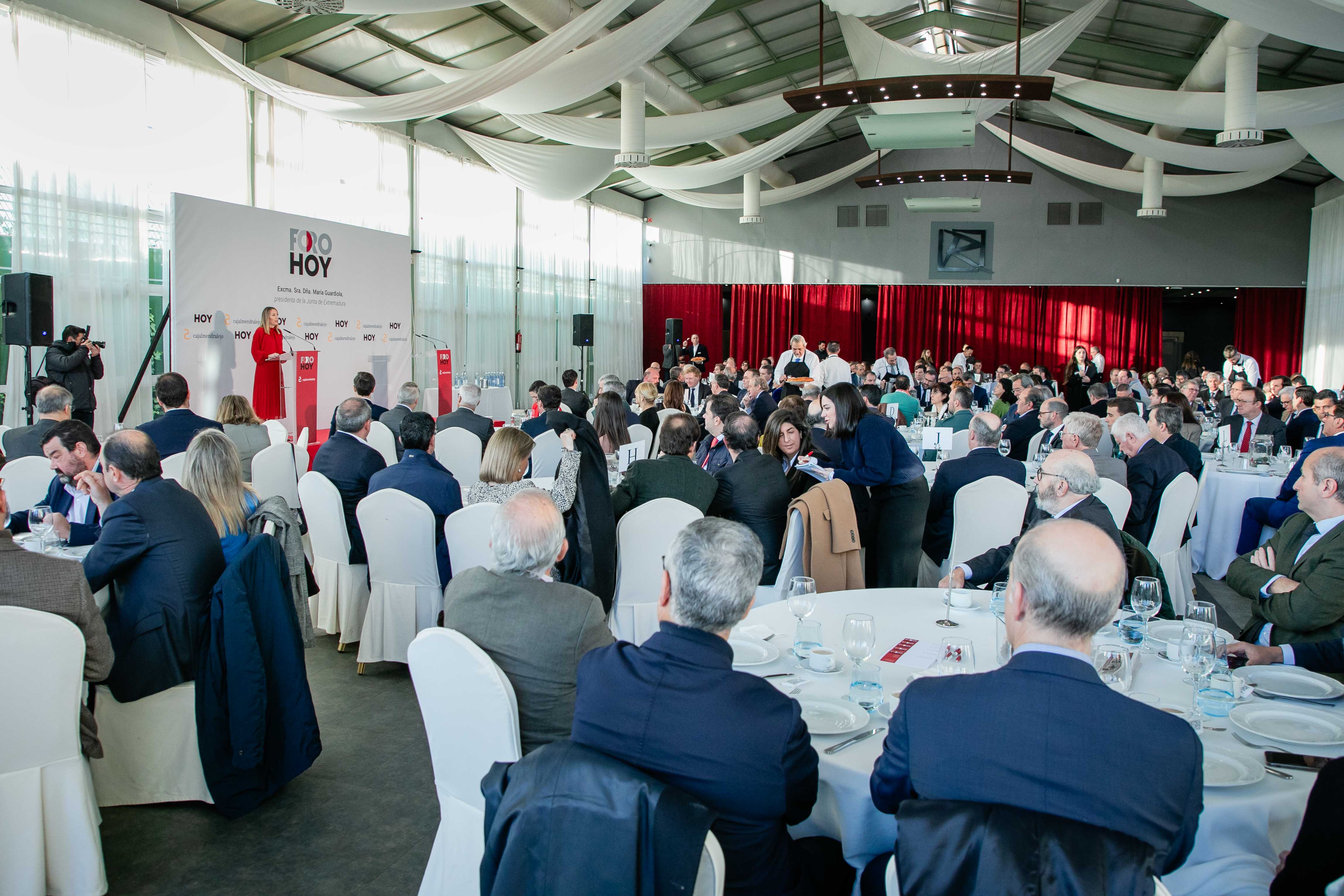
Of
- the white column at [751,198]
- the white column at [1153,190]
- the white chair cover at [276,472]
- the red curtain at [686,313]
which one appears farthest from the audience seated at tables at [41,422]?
the red curtain at [686,313]

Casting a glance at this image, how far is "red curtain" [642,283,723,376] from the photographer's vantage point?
21.1 meters

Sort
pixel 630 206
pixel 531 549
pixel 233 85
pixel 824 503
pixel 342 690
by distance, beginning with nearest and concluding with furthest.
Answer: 1. pixel 531 549
2. pixel 824 503
3. pixel 342 690
4. pixel 233 85
5. pixel 630 206

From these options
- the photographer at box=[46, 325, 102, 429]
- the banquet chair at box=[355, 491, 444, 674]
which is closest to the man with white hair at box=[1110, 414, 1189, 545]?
the banquet chair at box=[355, 491, 444, 674]

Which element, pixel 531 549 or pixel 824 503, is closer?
pixel 531 549

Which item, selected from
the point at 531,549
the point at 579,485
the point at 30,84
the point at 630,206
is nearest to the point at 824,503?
the point at 579,485

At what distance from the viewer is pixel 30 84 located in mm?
7469

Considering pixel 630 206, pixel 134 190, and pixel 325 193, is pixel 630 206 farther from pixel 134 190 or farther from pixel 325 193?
pixel 134 190

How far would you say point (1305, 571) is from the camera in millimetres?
2984

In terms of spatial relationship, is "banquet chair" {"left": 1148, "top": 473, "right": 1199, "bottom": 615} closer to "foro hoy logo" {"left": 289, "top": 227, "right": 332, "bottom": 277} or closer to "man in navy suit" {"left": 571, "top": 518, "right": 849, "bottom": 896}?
"man in navy suit" {"left": 571, "top": 518, "right": 849, "bottom": 896}

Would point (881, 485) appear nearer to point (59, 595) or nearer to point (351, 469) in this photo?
point (351, 469)

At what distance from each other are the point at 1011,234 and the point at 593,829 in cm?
1964

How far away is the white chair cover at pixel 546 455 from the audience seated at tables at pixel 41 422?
2770mm

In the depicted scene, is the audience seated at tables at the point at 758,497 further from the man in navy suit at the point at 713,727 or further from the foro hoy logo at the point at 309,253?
the foro hoy logo at the point at 309,253

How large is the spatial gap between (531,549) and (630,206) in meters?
18.8
